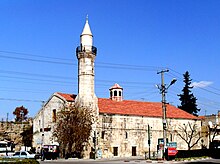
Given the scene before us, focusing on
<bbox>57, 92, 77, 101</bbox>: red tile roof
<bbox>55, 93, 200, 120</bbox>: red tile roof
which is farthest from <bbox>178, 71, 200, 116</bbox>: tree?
<bbox>57, 92, 77, 101</bbox>: red tile roof

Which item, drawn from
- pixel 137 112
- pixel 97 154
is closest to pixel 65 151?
pixel 97 154

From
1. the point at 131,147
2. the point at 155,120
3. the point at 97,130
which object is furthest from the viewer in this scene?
the point at 155,120

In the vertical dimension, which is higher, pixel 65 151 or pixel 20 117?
pixel 20 117

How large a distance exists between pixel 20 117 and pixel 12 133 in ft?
120

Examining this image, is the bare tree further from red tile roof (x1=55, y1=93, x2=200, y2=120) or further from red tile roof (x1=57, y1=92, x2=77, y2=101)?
red tile roof (x1=57, y1=92, x2=77, y2=101)

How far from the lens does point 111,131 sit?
5872cm

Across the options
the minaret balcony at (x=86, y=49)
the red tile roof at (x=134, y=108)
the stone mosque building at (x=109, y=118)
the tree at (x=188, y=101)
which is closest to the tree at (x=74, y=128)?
the stone mosque building at (x=109, y=118)

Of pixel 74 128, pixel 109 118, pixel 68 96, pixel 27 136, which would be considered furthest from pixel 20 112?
pixel 74 128

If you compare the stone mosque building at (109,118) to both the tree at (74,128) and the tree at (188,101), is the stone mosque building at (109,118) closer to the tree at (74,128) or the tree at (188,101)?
the tree at (74,128)

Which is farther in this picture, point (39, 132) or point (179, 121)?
point (179, 121)

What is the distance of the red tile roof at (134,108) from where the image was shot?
6044 centimetres

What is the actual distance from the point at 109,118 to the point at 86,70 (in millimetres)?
8573

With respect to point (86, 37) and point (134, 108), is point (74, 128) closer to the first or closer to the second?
point (134, 108)

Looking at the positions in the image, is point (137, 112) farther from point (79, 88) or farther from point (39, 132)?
point (39, 132)
